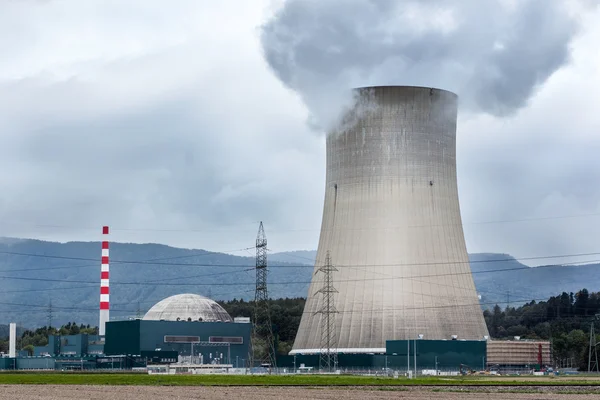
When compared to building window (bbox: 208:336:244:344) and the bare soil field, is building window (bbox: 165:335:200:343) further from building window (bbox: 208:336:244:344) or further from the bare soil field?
the bare soil field

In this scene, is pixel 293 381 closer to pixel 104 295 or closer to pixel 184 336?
pixel 184 336

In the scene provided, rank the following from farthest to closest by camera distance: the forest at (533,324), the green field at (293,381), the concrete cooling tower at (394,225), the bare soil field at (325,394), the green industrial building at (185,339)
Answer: the forest at (533,324) < the green industrial building at (185,339) < the concrete cooling tower at (394,225) < the green field at (293,381) < the bare soil field at (325,394)

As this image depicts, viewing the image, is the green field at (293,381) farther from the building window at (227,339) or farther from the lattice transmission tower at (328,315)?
the building window at (227,339)

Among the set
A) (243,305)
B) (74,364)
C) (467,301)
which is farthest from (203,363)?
(243,305)

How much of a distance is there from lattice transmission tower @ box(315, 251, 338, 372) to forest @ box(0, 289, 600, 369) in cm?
2232

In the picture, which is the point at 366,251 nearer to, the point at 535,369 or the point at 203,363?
the point at 535,369

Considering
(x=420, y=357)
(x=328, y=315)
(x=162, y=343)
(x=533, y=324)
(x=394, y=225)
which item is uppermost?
(x=394, y=225)

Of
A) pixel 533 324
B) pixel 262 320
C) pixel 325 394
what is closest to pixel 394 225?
pixel 325 394

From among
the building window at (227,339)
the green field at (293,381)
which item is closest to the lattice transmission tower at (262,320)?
the building window at (227,339)

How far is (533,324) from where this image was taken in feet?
343

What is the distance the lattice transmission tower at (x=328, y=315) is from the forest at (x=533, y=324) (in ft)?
73.2

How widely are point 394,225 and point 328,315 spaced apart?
4962 mm

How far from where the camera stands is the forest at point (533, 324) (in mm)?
76125

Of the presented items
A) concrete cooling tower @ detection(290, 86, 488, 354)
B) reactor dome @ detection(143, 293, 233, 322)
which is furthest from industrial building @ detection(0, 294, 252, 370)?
concrete cooling tower @ detection(290, 86, 488, 354)
